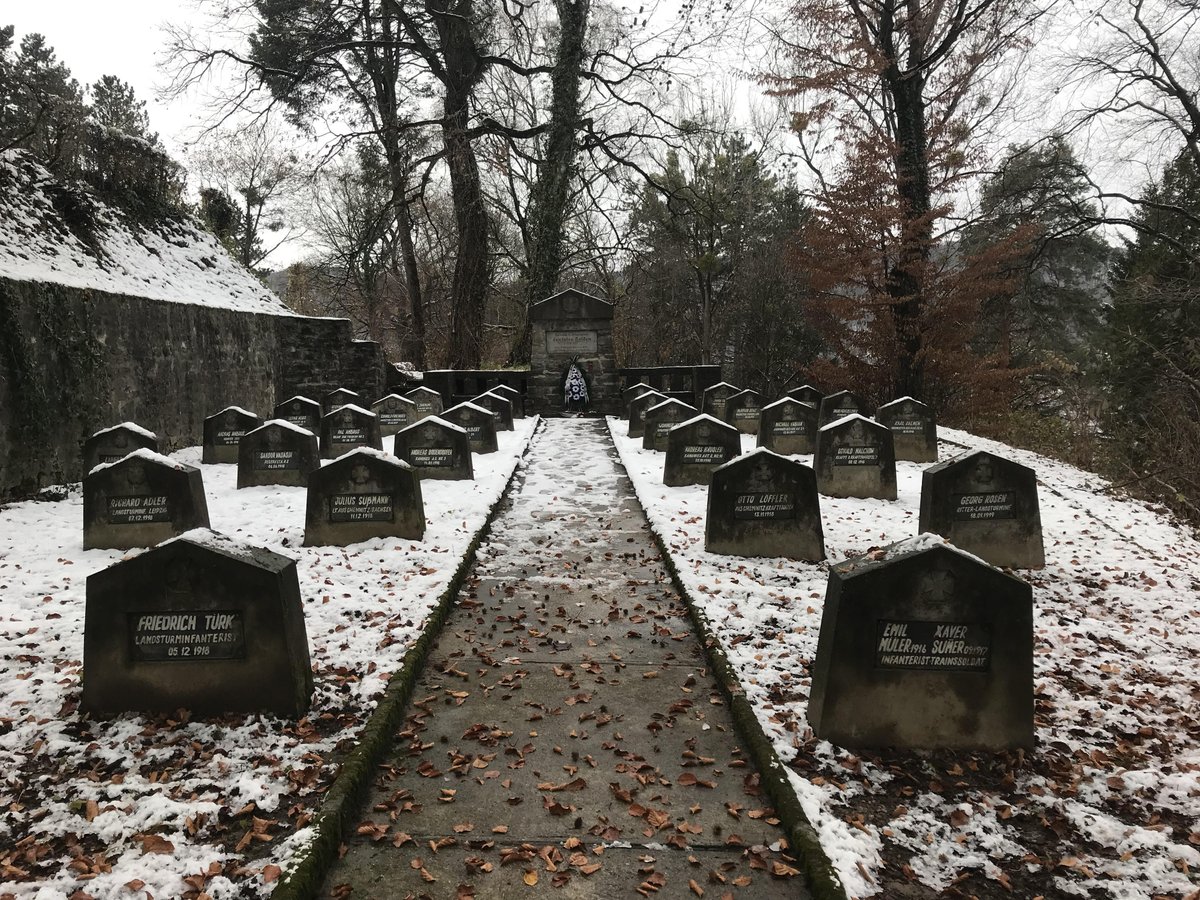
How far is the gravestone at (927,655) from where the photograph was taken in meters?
3.40

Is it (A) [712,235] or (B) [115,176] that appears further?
(A) [712,235]

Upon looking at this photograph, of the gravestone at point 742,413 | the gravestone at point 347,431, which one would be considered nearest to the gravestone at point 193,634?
the gravestone at point 347,431

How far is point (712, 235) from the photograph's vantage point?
26703mm

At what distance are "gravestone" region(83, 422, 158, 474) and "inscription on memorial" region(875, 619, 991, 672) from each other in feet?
27.0

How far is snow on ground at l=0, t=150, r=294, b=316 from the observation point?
9.77 m

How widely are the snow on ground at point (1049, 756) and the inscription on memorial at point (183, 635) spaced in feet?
9.42

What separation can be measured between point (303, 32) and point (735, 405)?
16.3 meters

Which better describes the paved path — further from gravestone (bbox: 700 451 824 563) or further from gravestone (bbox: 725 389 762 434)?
gravestone (bbox: 725 389 762 434)

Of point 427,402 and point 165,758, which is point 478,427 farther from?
point 165,758

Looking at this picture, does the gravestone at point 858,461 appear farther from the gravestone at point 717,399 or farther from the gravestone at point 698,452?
the gravestone at point 717,399

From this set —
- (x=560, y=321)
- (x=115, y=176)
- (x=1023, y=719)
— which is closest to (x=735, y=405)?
(x=560, y=321)

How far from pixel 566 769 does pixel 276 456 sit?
287 inches

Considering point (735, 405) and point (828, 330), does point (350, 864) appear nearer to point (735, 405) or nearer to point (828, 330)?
point (735, 405)

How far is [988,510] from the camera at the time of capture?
246 inches
